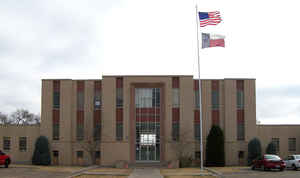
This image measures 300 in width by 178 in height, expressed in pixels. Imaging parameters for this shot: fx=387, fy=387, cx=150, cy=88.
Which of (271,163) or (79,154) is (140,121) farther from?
(271,163)

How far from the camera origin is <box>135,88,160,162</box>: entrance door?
44.3 metres

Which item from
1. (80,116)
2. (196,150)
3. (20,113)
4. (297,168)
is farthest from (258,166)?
(20,113)

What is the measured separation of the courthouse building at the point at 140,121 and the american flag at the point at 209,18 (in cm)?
1296

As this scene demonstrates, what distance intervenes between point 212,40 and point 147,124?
15.8m

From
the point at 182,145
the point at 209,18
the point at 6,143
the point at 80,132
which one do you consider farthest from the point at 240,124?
the point at 6,143

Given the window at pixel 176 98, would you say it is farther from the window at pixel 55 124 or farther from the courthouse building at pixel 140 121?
the window at pixel 55 124

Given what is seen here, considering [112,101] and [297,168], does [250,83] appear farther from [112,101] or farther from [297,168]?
[112,101]

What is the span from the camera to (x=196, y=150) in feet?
147

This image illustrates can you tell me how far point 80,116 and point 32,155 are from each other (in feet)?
23.3

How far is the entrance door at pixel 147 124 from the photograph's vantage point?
145 feet

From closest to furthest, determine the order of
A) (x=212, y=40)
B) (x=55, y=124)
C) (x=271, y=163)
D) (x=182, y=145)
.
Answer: (x=212, y=40) → (x=271, y=163) → (x=182, y=145) → (x=55, y=124)

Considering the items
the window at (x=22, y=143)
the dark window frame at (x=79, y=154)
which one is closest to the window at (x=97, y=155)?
the dark window frame at (x=79, y=154)

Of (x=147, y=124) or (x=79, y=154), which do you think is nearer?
(x=147, y=124)

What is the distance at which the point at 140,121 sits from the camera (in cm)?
4488
